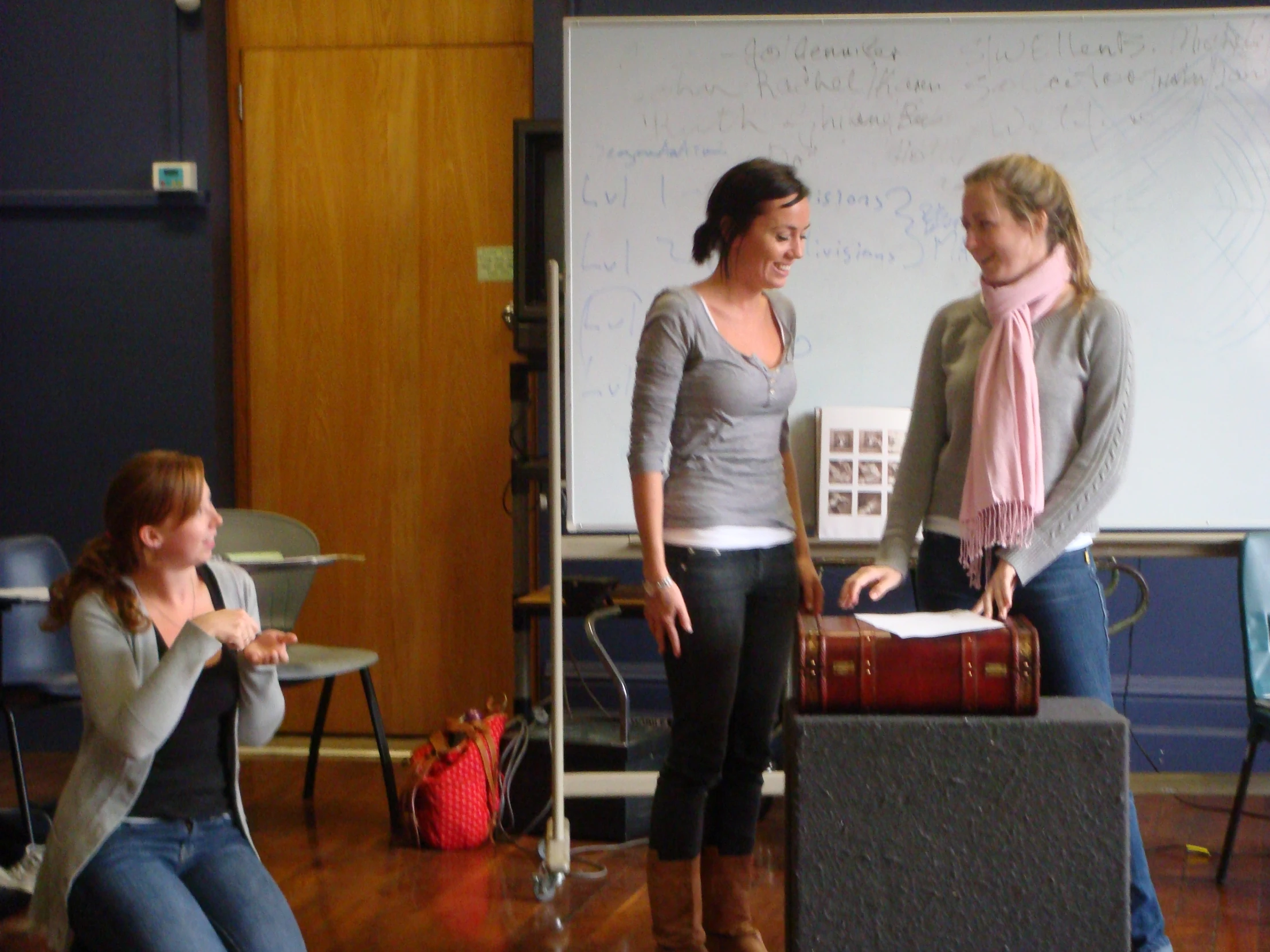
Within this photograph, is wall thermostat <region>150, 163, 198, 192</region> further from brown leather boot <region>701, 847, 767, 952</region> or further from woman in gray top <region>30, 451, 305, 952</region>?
brown leather boot <region>701, 847, 767, 952</region>

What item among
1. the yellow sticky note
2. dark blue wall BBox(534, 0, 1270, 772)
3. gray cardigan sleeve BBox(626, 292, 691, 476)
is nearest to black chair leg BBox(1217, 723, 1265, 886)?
dark blue wall BBox(534, 0, 1270, 772)

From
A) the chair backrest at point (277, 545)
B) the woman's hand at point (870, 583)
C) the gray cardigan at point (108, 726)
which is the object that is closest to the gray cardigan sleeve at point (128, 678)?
the gray cardigan at point (108, 726)

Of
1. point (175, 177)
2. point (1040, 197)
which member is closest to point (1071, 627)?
point (1040, 197)

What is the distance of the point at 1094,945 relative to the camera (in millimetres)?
1562

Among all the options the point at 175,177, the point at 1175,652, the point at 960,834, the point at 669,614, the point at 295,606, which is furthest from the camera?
the point at 175,177

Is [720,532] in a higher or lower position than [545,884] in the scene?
higher

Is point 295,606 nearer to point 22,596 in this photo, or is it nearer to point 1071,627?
point 22,596

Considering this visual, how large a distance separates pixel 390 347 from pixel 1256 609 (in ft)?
7.98

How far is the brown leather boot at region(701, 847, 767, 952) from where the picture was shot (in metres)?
2.04

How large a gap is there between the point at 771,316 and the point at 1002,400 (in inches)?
16.9

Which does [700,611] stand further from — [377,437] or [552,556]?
[377,437]

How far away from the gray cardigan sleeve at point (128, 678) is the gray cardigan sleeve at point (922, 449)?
101 centimetres

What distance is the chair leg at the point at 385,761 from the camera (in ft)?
10.1

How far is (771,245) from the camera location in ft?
6.42
